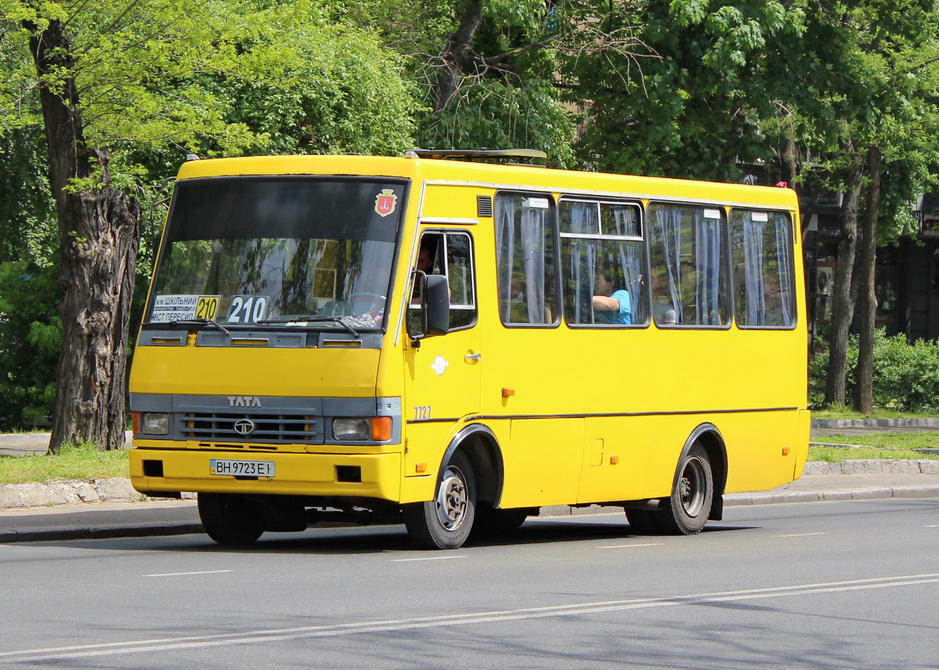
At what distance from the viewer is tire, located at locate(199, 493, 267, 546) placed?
535 inches

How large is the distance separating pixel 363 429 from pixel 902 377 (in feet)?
102

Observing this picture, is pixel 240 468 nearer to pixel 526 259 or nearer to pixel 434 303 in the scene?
pixel 434 303

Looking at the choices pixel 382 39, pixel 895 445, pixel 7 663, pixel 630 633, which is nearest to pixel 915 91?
pixel 895 445

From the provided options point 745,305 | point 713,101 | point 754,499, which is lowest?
point 754,499

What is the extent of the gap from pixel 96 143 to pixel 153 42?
1633 mm

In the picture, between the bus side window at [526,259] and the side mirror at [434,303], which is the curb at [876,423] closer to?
the bus side window at [526,259]

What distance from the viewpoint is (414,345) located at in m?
12.6

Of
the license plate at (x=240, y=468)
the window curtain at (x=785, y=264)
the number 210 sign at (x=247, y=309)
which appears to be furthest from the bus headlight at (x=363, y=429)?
the window curtain at (x=785, y=264)

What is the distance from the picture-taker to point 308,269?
1267 cm

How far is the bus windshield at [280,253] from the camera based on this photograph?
495 inches

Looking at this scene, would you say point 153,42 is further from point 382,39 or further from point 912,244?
point 912,244

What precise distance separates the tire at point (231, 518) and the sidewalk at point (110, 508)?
121 centimetres

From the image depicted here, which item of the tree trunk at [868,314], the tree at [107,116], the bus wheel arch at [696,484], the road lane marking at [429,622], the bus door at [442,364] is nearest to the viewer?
the road lane marking at [429,622]

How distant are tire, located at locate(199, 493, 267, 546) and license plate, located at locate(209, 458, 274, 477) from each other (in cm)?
90
